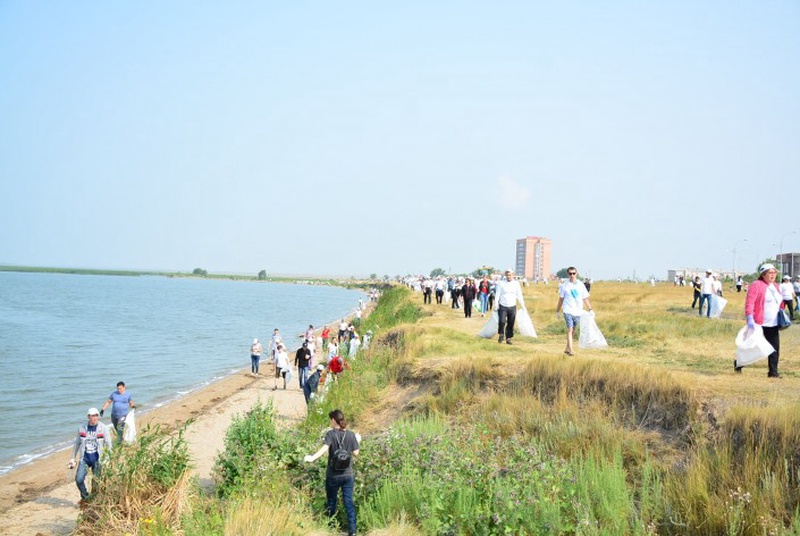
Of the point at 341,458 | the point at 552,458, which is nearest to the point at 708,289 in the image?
the point at 552,458

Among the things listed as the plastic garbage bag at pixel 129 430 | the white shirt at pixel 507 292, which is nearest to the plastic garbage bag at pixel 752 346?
the white shirt at pixel 507 292

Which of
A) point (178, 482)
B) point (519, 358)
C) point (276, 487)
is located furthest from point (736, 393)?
point (178, 482)

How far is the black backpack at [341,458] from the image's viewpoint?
8.20 meters

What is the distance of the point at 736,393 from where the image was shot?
29.7 ft

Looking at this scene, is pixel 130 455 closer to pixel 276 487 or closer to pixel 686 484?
pixel 276 487

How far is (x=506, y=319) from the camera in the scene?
1542 cm

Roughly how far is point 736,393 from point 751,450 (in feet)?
6.30

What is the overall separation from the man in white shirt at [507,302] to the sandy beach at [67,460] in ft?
17.2

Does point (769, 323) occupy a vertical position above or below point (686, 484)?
above

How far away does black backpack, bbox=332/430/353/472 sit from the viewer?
8.20 metres

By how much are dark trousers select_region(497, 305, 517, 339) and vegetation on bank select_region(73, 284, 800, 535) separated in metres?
1.47

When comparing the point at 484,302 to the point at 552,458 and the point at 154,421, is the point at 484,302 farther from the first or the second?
the point at 552,458

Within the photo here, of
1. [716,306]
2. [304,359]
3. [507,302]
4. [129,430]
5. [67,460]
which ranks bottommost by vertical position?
[67,460]

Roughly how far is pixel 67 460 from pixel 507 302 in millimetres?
11073
